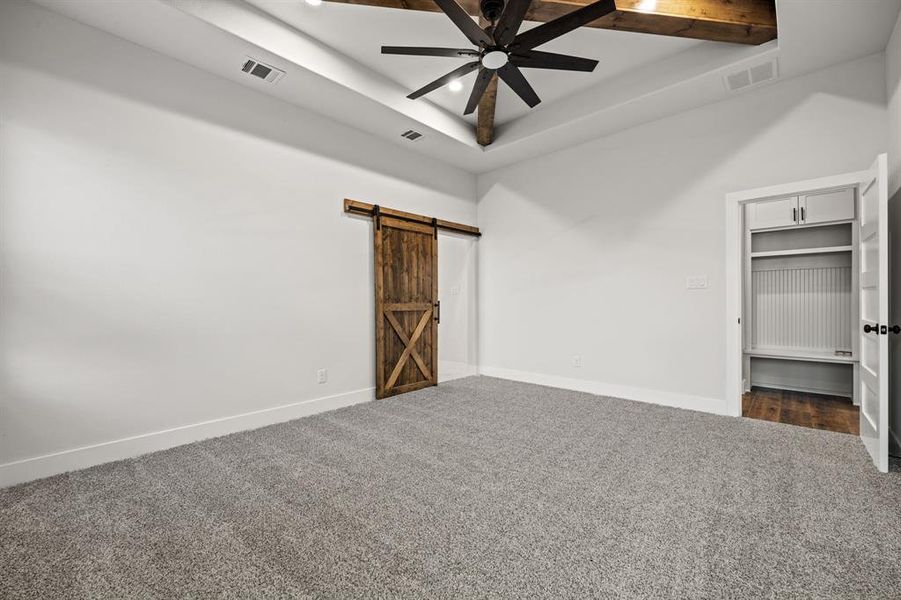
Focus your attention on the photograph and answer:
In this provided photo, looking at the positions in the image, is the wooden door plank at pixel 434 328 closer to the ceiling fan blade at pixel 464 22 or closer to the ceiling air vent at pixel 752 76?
the ceiling fan blade at pixel 464 22

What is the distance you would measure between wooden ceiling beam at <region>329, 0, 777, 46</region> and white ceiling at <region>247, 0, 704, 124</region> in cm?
34

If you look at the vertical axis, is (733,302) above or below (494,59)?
below

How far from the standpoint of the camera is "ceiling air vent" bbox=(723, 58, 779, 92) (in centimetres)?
326

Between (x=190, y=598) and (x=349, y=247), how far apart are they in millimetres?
3240

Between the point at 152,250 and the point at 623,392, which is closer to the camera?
the point at 152,250

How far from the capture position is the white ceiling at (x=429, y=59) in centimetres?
270

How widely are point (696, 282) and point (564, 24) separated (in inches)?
109

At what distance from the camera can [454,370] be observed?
609 cm

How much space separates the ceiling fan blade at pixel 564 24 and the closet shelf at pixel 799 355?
14.2 feet

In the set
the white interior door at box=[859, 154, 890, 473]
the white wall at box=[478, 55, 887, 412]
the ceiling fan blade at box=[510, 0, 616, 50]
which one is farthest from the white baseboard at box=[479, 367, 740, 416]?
the ceiling fan blade at box=[510, 0, 616, 50]

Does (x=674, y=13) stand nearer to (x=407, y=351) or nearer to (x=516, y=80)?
(x=516, y=80)

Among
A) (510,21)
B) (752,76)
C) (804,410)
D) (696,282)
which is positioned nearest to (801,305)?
(804,410)

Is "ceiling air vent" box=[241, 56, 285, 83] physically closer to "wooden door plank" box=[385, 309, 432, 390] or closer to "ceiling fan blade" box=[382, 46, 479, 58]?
"ceiling fan blade" box=[382, 46, 479, 58]

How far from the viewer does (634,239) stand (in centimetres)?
435
